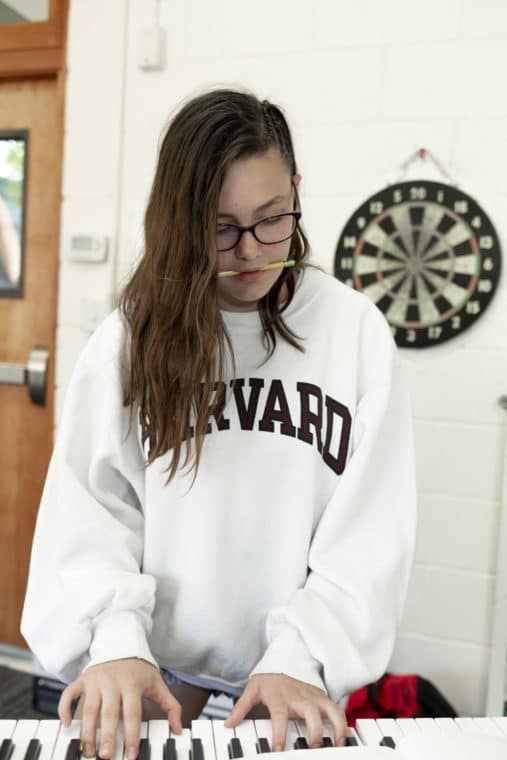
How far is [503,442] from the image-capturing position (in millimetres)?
1978

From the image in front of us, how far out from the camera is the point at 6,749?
0.63 m

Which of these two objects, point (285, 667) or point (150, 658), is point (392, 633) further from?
point (150, 658)

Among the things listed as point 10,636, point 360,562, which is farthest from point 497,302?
point 10,636

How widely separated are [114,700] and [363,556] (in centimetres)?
40

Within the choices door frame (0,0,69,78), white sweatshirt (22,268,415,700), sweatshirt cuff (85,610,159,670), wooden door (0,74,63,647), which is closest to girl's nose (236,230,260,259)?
white sweatshirt (22,268,415,700)

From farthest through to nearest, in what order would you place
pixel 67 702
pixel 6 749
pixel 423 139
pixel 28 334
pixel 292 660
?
pixel 28 334, pixel 423 139, pixel 292 660, pixel 67 702, pixel 6 749

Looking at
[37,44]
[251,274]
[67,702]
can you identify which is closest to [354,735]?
[67,702]

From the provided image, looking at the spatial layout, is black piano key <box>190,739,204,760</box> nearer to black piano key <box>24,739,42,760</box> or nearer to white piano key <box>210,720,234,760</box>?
white piano key <box>210,720,234,760</box>

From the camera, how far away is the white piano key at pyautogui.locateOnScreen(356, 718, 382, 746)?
0.68m

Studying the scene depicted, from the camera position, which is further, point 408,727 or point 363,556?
point 363,556

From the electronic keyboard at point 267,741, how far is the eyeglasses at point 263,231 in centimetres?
57

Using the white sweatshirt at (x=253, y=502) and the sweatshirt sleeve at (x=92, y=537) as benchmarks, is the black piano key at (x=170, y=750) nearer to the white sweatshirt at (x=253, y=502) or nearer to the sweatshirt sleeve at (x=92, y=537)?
the sweatshirt sleeve at (x=92, y=537)

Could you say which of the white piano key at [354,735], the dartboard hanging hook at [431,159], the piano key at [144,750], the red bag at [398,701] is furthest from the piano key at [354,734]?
the dartboard hanging hook at [431,159]

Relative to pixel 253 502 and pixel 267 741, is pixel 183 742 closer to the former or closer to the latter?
pixel 267 741
